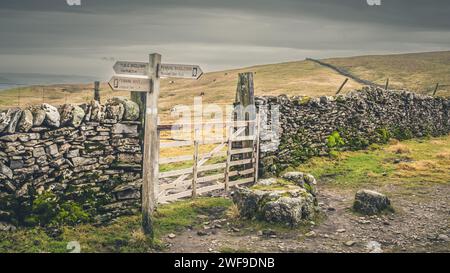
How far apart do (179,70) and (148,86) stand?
2.30 ft

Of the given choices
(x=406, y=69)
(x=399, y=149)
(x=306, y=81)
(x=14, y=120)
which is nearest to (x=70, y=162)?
(x=14, y=120)

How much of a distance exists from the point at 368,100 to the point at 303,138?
217 inches

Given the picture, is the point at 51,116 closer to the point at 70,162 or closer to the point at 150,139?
the point at 70,162

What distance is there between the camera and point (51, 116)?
8.88m

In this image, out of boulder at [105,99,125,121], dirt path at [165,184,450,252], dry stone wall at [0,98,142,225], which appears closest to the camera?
dry stone wall at [0,98,142,225]

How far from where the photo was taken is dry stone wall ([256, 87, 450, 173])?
16031 millimetres

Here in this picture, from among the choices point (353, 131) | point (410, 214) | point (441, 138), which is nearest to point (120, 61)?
point (410, 214)

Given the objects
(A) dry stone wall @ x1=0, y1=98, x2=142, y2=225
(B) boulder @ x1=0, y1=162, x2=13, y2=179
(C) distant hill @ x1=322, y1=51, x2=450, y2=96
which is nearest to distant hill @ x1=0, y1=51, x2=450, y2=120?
(C) distant hill @ x1=322, y1=51, x2=450, y2=96

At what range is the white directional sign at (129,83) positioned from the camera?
854 centimetres

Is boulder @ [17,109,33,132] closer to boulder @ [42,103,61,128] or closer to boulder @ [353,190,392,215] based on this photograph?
boulder @ [42,103,61,128]

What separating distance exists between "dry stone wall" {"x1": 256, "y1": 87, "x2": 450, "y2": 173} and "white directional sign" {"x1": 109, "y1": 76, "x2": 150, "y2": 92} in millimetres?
6900

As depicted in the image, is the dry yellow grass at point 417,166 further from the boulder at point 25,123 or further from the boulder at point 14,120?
the boulder at point 14,120

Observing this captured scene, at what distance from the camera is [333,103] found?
61.8 feet

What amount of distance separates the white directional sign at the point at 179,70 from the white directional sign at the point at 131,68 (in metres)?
0.34
